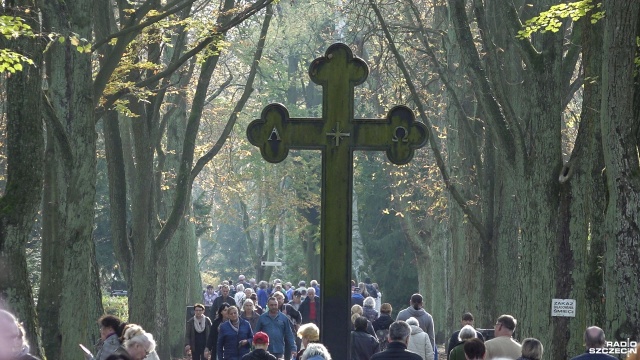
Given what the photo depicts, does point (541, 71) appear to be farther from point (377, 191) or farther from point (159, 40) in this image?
point (377, 191)

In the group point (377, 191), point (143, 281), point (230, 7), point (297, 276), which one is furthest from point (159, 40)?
point (297, 276)

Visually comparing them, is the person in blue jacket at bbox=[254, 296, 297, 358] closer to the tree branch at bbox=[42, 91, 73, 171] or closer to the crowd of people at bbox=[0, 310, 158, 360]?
the tree branch at bbox=[42, 91, 73, 171]

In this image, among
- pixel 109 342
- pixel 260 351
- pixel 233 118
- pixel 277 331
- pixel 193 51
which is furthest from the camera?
pixel 233 118

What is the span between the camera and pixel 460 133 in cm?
2623

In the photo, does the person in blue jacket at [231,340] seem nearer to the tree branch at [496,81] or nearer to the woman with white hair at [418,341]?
the woman with white hair at [418,341]

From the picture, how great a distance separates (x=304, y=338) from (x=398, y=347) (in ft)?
7.74

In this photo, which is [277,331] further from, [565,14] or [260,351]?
[565,14]

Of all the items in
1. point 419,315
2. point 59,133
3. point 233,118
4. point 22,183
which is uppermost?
point 233,118

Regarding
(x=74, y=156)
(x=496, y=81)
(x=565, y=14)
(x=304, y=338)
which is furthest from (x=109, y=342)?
(x=496, y=81)

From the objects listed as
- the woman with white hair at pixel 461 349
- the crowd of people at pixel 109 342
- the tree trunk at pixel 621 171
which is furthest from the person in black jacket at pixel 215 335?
the tree trunk at pixel 621 171

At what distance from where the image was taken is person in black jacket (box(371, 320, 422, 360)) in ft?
35.5

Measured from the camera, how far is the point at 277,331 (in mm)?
19125

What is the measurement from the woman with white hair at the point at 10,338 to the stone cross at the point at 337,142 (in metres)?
3.80

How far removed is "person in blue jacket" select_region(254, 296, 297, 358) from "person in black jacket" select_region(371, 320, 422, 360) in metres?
8.01
